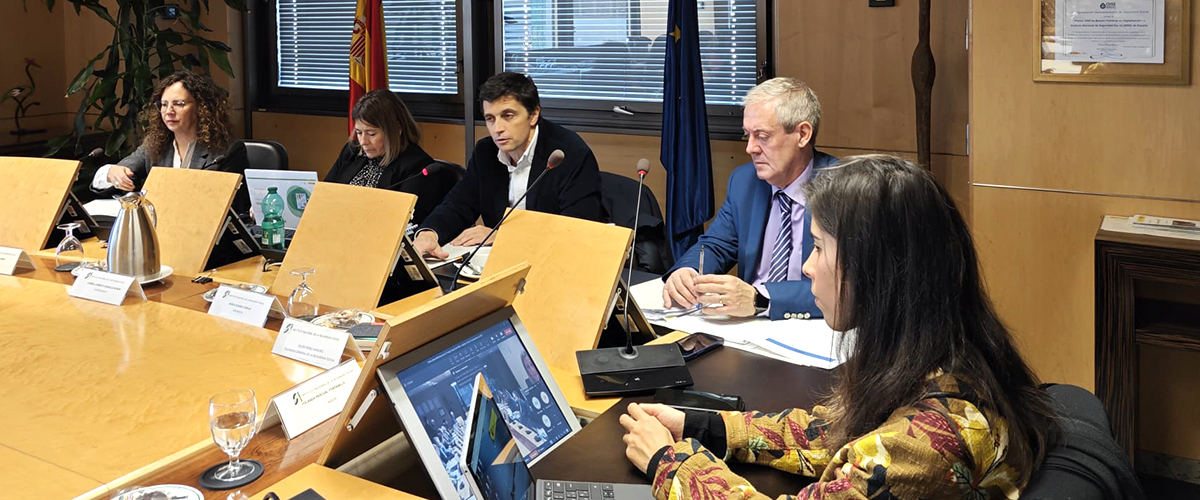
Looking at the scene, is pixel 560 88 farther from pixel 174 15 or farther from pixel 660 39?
pixel 174 15

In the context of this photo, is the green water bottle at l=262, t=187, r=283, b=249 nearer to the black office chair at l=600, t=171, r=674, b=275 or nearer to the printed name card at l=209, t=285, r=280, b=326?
the printed name card at l=209, t=285, r=280, b=326

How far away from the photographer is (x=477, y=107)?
512 centimetres

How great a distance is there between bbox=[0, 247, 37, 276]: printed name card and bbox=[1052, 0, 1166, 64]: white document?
9.97 ft

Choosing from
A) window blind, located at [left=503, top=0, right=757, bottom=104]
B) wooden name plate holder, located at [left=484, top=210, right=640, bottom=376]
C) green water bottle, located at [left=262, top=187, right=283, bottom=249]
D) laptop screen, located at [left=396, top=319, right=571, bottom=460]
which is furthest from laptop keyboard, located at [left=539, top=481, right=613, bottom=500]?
window blind, located at [left=503, top=0, right=757, bottom=104]

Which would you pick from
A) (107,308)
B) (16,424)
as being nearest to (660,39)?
(107,308)

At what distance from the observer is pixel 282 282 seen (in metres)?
2.40

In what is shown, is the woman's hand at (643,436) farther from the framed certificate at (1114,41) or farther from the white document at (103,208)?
the white document at (103,208)

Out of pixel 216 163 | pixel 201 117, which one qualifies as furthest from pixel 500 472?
pixel 201 117

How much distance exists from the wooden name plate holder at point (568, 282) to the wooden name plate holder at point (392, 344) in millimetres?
436

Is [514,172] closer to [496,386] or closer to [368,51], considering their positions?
[368,51]

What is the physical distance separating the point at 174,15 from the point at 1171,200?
4.63 meters

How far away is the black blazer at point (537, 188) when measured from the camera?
3.39 m

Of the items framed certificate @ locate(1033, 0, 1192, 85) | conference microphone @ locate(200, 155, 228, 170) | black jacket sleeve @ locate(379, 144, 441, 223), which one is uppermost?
framed certificate @ locate(1033, 0, 1192, 85)

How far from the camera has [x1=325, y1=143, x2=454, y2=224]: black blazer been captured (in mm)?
3822
